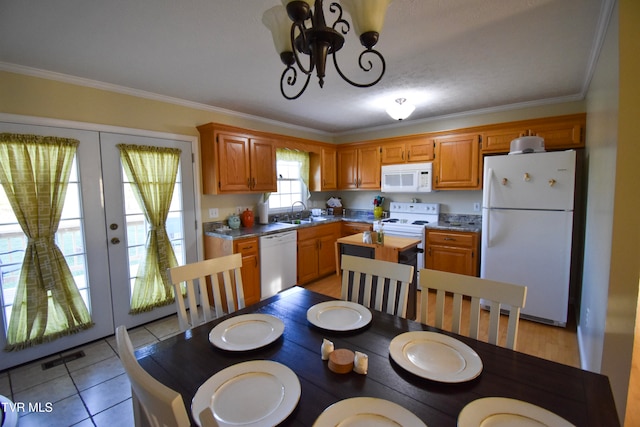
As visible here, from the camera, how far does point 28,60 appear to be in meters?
2.09

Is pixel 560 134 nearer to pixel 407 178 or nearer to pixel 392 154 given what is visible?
pixel 407 178

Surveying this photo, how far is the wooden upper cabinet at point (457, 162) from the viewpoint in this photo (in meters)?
3.60

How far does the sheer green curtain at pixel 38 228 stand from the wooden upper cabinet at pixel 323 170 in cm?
303

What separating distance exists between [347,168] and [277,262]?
2122mm

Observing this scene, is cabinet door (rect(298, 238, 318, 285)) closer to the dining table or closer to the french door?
the french door

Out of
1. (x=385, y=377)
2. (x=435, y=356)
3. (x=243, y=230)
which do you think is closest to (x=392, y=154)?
(x=243, y=230)

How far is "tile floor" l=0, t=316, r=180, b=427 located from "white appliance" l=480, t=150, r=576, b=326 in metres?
3.43

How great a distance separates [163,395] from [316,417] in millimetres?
456

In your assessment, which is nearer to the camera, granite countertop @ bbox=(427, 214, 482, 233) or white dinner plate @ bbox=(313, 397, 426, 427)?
white dinner plate @ bbox=(313, 397, 426, 427)

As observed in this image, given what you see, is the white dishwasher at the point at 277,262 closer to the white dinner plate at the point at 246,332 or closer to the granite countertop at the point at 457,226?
the granite countertop at the point at 457,226

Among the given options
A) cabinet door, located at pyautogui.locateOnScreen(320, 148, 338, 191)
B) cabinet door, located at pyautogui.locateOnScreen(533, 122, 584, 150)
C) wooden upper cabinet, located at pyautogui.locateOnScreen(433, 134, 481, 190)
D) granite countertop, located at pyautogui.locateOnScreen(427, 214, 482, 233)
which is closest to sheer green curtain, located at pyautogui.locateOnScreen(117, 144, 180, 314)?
cabinet door, located at pyautogui.locateOnScreen(320, 148, 338, 191)

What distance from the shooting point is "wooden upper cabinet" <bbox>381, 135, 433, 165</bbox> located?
13.0ft

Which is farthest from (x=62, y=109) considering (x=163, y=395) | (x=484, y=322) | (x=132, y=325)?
(x=484, y=322)

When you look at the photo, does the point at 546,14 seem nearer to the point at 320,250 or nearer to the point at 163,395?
the point at 163,395
